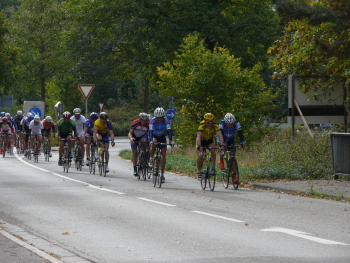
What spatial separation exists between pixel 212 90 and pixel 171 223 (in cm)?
1513

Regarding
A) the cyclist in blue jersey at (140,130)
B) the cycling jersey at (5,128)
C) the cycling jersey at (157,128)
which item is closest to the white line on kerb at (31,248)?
the cycling jersey at (157,128)

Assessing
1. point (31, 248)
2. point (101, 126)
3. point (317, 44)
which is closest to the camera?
point (31, 248)

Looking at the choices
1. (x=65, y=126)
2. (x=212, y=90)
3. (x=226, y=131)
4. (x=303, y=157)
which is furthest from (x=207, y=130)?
(x=212, y=90)

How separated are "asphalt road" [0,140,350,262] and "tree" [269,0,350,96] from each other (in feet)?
14.1

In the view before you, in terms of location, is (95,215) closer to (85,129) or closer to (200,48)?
(85,129)

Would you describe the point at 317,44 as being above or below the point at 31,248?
above

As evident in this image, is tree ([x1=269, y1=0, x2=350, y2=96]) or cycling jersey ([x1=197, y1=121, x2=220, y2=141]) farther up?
tree ([x1=269, y1=0, x2=350, y2=96])

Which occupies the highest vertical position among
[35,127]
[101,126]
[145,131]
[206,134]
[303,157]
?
[35,127]

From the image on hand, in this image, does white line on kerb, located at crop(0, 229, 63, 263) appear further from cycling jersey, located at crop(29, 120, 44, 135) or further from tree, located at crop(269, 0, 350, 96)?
cycling jersey, located at crop(29, 120, 44, 135)

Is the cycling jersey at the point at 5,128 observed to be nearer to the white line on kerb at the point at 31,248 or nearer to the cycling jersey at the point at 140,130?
the cycling jersey at the point at 140,130

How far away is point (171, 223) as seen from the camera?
10.4 meters

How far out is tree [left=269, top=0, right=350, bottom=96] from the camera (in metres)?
16.6

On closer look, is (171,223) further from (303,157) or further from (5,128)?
(5,128)

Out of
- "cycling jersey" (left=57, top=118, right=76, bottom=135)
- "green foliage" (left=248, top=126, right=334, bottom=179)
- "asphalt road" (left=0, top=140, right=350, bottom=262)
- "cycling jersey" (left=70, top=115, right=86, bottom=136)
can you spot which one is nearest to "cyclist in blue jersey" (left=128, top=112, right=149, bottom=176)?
"asphalt road" (left=0, top=140, right=350, bottom=262)
